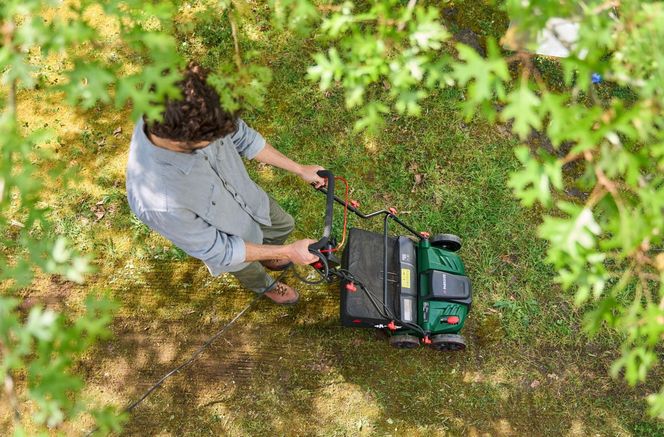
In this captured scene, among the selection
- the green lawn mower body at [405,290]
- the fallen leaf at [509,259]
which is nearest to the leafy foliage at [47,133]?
the green lawn mower body at [405,290]

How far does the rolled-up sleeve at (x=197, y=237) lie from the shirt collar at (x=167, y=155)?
9.4 inches

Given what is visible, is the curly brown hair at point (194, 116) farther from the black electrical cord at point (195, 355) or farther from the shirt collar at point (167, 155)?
the black electrical cord at point (195, 355)

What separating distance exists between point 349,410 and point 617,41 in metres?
3.27

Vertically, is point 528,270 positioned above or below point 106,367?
above

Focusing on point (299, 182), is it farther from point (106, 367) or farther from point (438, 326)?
point (106, 367)

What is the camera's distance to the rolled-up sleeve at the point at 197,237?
2.61 metres

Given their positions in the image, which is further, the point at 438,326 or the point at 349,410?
the point at 349,410

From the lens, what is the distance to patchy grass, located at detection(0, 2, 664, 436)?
405cm

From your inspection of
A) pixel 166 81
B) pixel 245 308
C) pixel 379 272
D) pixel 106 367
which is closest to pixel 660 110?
pixel 166 81

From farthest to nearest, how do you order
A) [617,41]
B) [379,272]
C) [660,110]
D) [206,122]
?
[379,272] < [206,122] < [617,41] < [660,110]

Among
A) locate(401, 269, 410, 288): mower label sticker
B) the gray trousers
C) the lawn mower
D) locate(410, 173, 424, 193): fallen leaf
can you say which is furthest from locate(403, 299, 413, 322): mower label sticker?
locate(410, 173, 424, 193): fallen leaf

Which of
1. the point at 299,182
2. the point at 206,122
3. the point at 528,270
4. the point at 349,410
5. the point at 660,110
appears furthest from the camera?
the point at 299,182

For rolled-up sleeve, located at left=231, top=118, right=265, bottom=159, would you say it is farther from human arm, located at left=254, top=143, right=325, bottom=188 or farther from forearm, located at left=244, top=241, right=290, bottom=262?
forearm, located at left=244, top=241, right=290, bottom=262

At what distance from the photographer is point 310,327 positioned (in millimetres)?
4312
